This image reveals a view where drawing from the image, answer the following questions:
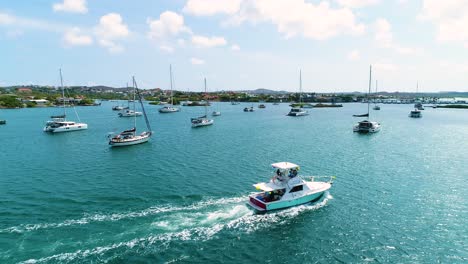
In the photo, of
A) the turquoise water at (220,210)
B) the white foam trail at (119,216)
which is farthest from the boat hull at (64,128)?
the white foam trail at (119,216)

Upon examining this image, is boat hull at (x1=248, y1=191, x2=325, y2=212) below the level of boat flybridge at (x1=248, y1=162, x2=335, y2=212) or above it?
below

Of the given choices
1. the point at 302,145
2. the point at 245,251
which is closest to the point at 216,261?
the point at 245,251

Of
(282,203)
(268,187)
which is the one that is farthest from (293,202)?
(268,187)

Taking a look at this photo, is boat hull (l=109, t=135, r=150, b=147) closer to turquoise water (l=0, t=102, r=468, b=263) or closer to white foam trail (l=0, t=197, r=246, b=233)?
turquoise water (l=0, t=102, r=468, b=263)

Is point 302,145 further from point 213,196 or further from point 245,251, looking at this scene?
point 245,251

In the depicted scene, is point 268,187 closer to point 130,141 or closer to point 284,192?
point 284,192

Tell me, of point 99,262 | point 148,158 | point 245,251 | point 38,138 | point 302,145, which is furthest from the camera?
point 38,138

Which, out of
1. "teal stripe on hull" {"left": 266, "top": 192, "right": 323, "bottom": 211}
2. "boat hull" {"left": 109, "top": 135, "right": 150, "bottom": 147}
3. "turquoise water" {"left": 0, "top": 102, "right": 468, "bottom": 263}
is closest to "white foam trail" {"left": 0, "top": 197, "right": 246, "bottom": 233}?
"turquoise water" {"left": 0, "top": 102, "right": 468, "bottom": 263}
